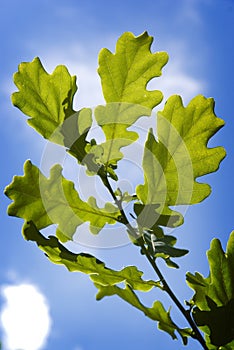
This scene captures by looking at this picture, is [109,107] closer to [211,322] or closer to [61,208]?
[61,208]

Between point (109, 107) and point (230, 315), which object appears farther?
point (109, 107)

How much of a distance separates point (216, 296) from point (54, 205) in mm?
699

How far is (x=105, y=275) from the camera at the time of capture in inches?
64.8

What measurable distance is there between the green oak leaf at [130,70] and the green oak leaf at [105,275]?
60 cm

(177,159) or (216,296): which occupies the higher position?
(177,159)

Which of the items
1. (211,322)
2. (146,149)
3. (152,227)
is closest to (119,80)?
(146,149)

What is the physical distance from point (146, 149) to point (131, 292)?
535mm

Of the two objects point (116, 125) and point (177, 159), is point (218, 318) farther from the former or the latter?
point (116, 125)

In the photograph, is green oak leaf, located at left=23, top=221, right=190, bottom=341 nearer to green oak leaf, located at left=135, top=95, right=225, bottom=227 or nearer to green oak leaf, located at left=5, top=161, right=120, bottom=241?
green oak leaf, located at left=5, top=161, right=120, bottom=241

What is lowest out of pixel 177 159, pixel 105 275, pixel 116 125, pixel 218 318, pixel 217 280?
pixel 218 318

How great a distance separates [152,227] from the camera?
1700mm

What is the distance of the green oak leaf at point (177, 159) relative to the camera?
1.67 meters

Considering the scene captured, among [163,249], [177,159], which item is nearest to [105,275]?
[163,249]

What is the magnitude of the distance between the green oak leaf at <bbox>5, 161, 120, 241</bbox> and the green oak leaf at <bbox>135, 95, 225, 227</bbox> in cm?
17
